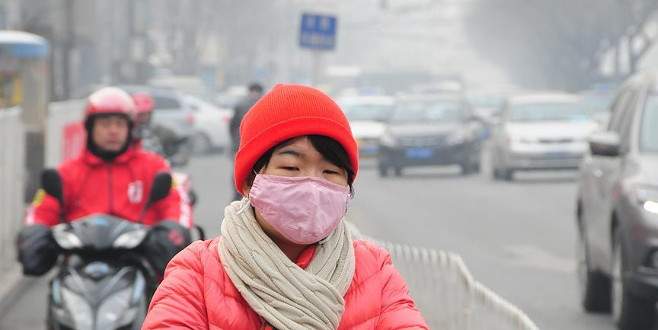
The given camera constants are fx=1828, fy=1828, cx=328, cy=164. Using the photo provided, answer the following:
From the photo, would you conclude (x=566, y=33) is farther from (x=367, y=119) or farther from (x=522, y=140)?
(x=522, y=140)

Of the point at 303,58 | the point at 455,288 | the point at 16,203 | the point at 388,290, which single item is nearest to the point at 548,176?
the point at 16,203

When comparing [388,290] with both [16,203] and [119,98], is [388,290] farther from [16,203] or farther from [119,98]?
[16,203]

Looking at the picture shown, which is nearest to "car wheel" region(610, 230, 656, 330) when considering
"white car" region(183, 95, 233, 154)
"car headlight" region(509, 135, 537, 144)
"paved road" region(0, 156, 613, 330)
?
"paved road" region(0, 156, 613, 330)

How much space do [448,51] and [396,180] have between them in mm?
161509

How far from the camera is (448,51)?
195 meters

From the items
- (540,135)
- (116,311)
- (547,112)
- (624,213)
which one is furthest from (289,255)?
(547,112)

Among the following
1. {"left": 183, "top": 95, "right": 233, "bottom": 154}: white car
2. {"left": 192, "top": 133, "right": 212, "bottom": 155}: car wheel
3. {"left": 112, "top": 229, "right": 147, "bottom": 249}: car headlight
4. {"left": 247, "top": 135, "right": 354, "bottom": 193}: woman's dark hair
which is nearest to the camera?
{"left": 247, "top": 135, "right": 354, "bottom": 193}: woman's dark hair

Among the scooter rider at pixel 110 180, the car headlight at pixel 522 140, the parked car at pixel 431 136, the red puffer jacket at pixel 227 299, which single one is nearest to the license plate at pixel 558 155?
the car headlight at pixel 522 140

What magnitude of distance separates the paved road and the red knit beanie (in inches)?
331

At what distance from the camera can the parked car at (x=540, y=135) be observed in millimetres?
31484

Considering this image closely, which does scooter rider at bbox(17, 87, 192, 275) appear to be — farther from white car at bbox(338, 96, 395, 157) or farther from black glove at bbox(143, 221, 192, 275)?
white car at bbox(338, 96, 395, 157)

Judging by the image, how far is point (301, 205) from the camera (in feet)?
11.0

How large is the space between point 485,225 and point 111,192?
14420mm

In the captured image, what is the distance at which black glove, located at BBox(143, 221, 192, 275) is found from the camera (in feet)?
24.6
